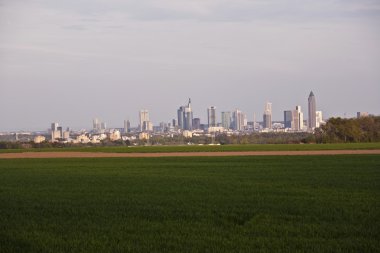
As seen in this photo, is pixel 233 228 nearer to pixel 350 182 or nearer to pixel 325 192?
pixel 325 192

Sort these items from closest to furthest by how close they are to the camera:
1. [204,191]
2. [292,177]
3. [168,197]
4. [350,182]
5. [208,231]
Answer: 1. [208,231]
2. [168,197]
3. [204,191]
4. [350,182]
5. [292,177]

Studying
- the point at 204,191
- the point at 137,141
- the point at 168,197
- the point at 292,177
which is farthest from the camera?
the point at 137,141

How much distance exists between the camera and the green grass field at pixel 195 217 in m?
14.3

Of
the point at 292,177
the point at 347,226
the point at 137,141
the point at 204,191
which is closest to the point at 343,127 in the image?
the point at 137,141

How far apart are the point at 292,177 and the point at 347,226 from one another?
17663mm

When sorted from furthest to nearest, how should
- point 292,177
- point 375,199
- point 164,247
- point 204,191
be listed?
point 292,177 → point 204,191 → point 375,199 → point 164,247

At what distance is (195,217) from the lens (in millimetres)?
18344

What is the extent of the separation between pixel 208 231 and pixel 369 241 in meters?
3.79

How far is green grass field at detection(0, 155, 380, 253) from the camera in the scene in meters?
14.3

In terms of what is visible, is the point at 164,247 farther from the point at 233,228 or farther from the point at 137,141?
the point at 137,141

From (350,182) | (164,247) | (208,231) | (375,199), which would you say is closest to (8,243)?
(164,247)

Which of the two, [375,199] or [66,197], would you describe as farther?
[66,197]

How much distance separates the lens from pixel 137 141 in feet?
626

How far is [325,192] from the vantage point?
25.0 meters
